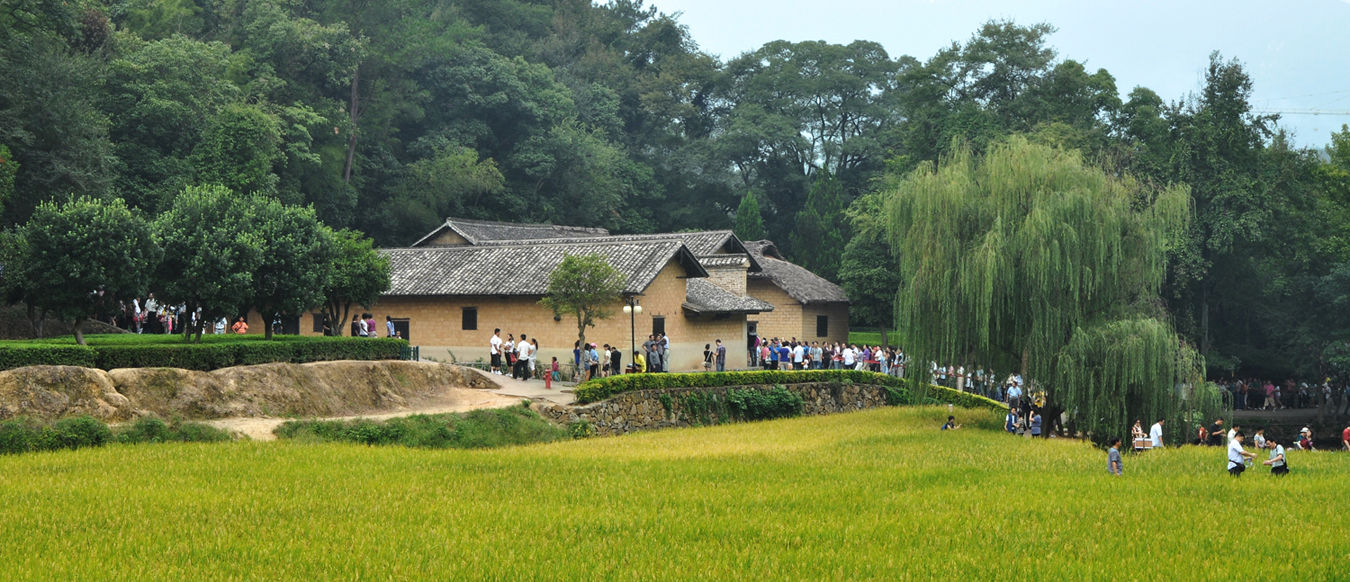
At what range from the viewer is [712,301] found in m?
40.1

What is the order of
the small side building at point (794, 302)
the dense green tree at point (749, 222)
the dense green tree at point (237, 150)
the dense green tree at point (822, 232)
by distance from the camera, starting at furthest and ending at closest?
the dense green tree at point (749, 222) → the dense green tree at point (822, 232) → the small side building at point (794, 302) → the dense green tree at point (237, 150)

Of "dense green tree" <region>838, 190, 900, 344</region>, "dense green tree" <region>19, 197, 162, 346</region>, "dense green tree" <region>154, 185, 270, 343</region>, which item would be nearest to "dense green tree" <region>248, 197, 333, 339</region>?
"dense green tree" <region>154, 185, 270, 343</region>

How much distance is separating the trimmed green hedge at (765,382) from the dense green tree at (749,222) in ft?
82.6

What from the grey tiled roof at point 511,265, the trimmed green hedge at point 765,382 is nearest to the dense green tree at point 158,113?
the grey tiled roof at point 511,265

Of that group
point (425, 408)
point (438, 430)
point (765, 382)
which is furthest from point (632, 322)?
point (438, 430)

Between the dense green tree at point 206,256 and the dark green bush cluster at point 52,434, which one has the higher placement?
the dense green tree at point 206,256

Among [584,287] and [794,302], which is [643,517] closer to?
Result: [584,287]

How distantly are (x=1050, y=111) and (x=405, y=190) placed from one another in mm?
32088

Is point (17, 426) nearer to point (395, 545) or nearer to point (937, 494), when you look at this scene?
point (395, 545)

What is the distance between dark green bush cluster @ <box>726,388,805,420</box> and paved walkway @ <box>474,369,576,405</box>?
17.1 feet

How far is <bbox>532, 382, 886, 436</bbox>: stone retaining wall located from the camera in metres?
29.4

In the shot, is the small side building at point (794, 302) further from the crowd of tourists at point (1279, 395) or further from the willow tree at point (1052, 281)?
the willow tree at point (1052, 281)

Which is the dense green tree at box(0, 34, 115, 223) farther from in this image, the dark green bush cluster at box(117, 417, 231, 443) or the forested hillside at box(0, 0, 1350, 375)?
the dark green bush cluster at box(117, 417, 231, 443)

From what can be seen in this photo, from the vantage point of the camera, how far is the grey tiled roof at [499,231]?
4747 cm
